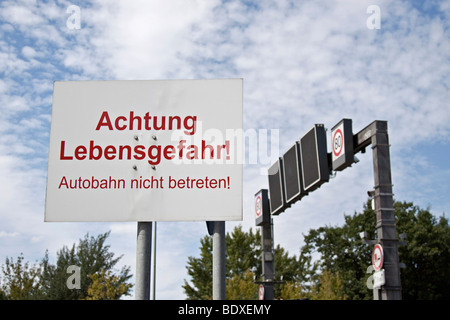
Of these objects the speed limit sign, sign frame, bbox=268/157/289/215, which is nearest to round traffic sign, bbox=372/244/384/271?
the speed limit sign

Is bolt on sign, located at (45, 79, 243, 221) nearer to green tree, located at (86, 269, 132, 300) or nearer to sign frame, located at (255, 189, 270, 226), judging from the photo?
sign frame, located at (255, 189, 270, 226)

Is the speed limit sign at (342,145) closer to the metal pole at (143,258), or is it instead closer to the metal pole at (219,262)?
the metal pole at (219,262)

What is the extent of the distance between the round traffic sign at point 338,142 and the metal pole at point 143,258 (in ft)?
58.3

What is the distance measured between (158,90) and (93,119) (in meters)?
0.67

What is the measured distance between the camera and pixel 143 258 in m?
5.04

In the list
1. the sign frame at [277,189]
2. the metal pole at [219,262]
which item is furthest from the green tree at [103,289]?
the metal pole at [219,262]

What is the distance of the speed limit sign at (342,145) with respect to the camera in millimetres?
21609

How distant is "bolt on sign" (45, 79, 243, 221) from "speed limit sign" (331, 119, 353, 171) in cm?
1748

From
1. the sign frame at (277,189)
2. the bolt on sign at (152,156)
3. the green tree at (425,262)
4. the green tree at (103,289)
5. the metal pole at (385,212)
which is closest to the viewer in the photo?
the bolt on sign at (152,156)

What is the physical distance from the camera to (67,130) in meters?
4.89

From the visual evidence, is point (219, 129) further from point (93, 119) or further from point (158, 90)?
point (93, 119)

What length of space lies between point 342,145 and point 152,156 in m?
17.9

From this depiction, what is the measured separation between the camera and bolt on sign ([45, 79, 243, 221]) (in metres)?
4.76
